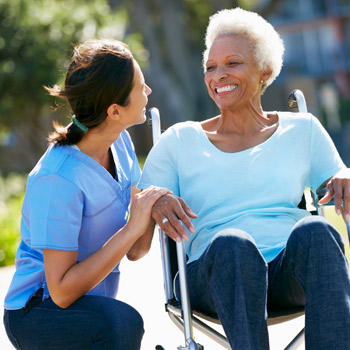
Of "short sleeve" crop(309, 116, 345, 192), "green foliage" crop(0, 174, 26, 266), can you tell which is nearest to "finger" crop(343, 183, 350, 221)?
"short sleeve" crop(309, 116, 345, 192)

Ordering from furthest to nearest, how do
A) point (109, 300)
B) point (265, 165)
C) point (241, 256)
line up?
1. point (265, 165)
2. point (109, 300)
3. point (241, 256)

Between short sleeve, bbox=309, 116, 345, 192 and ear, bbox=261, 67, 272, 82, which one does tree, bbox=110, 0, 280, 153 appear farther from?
short sleeve, bbox=309, 116, 345, 192

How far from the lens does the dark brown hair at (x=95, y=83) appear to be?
2971 millimetres

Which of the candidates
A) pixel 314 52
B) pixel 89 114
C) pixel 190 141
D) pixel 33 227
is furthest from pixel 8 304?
pixel 314 52

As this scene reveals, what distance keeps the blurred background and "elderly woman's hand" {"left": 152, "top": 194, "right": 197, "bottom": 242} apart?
1273 mm

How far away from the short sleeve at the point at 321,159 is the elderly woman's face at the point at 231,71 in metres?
0.39

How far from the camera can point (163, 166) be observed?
3.44m

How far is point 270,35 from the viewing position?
361 cm

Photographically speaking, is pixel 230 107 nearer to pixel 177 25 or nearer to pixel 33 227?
pixel 33 227

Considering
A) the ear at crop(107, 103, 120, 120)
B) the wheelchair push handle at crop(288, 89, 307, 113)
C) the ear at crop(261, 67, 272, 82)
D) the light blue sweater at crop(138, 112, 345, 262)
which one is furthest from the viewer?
the wheelchair push handle at crop(288, 89, 307, 113)

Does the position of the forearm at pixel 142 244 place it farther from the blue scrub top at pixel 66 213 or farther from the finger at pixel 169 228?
the finger at pixel 169 228

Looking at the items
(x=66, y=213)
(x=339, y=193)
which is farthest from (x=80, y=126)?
(x=339, y=193)

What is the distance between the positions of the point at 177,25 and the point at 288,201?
50.9 feet

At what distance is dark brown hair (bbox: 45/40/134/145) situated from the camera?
297 cm
